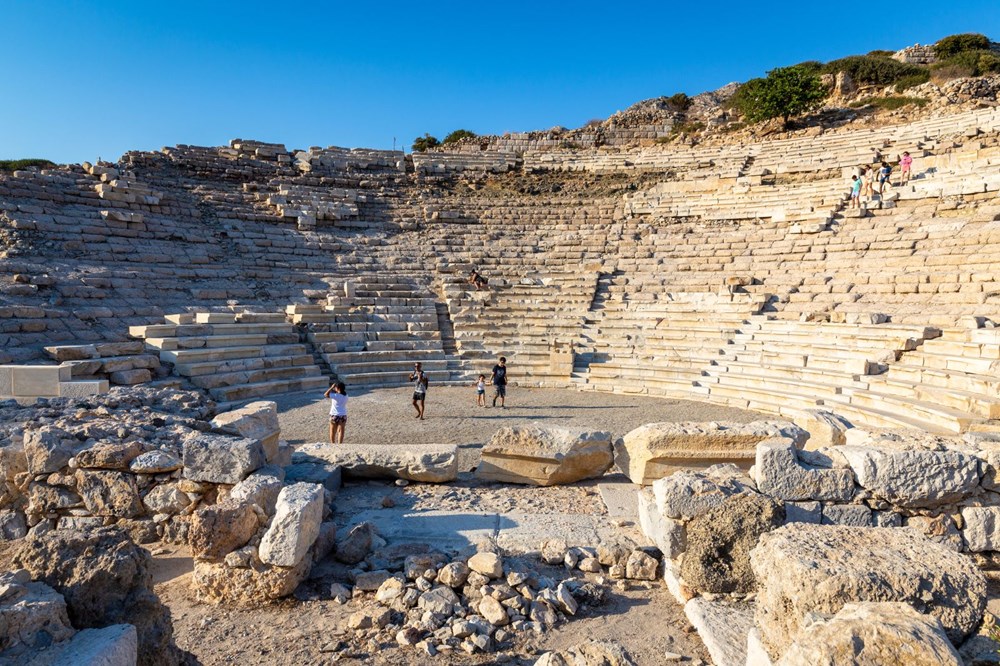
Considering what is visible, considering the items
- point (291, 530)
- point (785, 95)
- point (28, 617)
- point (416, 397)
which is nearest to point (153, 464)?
point (291, 530)

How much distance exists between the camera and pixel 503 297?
55.5 ft

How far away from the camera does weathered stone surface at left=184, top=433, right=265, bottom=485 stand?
16.3ft

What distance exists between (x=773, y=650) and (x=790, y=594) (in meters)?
0.29

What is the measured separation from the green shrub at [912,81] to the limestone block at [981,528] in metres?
32.7

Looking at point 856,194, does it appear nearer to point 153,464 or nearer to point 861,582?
point 861,582

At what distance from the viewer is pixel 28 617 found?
2525 millimetres

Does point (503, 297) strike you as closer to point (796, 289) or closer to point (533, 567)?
point (796, 289)

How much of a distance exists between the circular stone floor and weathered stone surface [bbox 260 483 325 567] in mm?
3505

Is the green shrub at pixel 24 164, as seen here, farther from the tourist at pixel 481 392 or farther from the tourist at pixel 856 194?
the tourist at pixel 856 194

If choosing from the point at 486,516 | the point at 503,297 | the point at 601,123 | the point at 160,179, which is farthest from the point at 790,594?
the point at 601,123

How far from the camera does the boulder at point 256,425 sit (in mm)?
6090

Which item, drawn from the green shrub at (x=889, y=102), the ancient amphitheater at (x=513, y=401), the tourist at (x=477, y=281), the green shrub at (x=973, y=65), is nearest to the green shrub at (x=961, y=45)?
the green shrub at (x=973, y=65)

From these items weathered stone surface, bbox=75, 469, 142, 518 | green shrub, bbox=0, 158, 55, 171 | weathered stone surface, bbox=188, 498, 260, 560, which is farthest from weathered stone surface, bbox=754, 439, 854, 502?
green shrub, bbox=0, 158, 55, 171

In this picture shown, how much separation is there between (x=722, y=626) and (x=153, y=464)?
461cm
